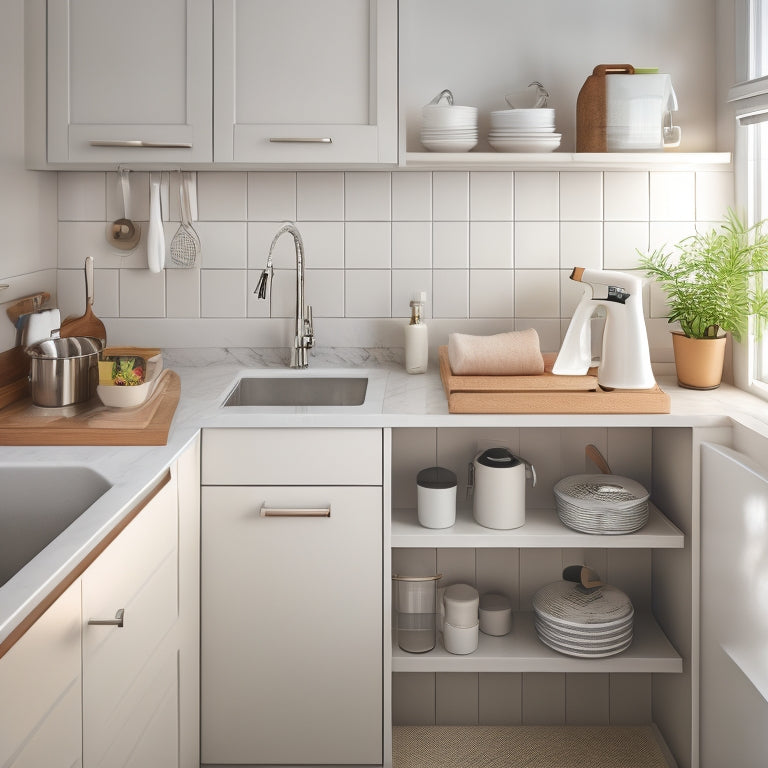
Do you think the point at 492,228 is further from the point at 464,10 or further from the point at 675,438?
the point at 675,438

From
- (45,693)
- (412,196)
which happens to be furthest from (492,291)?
(45,693)

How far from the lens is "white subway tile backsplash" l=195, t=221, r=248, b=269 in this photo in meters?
2.72

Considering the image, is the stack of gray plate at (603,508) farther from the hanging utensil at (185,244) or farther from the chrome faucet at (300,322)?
the hanging utensil at (185,244)

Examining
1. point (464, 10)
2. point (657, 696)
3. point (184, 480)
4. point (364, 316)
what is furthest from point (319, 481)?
point (464, 10)

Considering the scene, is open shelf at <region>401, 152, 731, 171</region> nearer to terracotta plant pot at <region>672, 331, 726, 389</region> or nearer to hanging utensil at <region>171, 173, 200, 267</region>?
terracotta plant pot at <region>672, 331, 726, 389</region>

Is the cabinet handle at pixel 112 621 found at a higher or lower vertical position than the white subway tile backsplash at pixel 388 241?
lower

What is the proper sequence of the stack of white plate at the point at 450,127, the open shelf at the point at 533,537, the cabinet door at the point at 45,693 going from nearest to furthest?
the cabinet door at the point at 45,693 → the open shelf at the point at 533,537 → the stack of white plate at the point at 450,127

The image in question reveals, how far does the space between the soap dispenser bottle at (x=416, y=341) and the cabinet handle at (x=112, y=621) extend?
132 cm

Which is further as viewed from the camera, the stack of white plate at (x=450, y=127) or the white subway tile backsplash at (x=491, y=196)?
the white subway tile backsplash at (x=491, y=196)

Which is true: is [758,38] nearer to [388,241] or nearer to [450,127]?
[450,127]

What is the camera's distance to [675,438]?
234 cm

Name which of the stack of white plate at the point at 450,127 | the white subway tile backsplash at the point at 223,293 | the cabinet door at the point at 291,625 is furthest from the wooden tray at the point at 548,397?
the white subway tile backsplash at the point at 223,293

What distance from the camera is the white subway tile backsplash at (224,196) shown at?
2.71m

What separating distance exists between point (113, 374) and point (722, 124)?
71.1 inches
